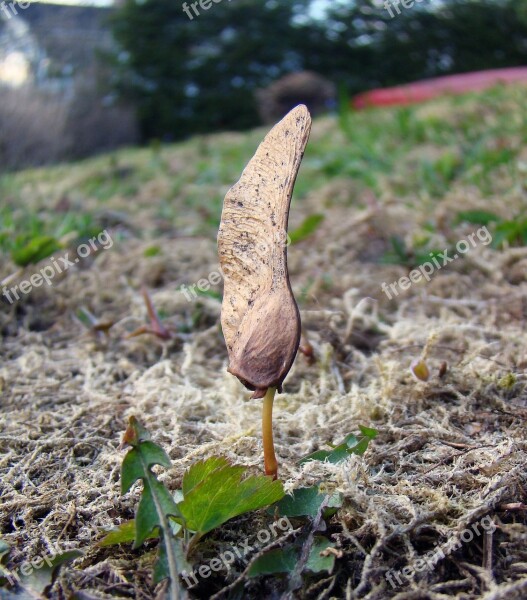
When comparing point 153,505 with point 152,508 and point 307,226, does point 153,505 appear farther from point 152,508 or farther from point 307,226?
point 307,226

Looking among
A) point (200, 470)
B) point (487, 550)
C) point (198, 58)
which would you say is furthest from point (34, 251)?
point (198, 58)

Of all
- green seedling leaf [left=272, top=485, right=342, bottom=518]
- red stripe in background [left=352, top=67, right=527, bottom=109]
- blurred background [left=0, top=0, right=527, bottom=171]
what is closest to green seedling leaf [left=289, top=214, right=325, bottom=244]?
green seedling leaf [left=272, top=485, right=342, bottom=518]

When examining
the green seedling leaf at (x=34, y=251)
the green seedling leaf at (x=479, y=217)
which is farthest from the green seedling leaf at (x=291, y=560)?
the green seedling leaf at (x=479, y=217)

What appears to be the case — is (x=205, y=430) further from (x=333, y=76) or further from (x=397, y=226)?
(x=333, y=76)

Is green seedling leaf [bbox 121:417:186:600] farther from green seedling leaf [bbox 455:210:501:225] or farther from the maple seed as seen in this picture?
green seedling leaf [bbox 455:210:501:225]

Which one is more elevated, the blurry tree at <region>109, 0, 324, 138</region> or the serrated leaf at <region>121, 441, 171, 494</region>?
the serrated leaf at <region>121, 441, 171, 494</region>

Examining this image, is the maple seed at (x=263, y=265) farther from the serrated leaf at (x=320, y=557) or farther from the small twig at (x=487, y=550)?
the small twig at (x=487, y=550)
